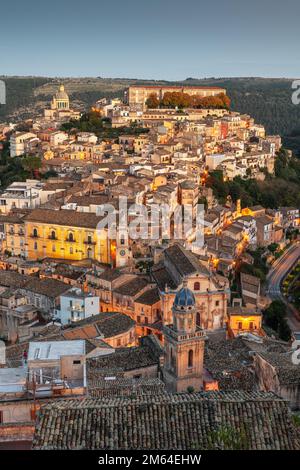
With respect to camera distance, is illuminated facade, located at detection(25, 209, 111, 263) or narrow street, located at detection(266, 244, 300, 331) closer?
illuminated facade, located at detection(25, 209, 111, 263)

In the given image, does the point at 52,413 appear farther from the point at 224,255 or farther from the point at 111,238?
the point at 224,255

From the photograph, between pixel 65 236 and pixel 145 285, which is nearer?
pixel 145 285

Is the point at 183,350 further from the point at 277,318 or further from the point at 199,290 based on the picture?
the point at 277,318

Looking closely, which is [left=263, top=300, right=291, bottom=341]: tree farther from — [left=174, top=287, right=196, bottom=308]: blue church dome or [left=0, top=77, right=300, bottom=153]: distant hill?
[left=0, top=77, right=300, bottom=153]: distant hill

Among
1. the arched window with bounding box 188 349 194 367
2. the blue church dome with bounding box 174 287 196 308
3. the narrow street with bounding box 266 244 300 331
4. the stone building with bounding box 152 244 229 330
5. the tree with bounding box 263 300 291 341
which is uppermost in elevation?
the blue church dome with bounding box 174 287 196 308

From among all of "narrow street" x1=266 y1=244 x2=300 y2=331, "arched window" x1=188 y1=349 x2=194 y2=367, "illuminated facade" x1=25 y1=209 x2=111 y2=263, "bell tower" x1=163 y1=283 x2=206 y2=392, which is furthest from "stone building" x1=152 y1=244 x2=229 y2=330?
"arched window" x1=188 y1=349 x2=194 y2=367

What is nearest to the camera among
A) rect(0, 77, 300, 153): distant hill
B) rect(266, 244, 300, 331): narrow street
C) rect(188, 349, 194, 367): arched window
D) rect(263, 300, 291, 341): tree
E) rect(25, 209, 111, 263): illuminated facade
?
rect(188, 349, 194, 367): arched window

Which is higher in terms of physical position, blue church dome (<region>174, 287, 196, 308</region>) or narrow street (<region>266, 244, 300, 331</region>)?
blue church dome (<region>174, 287, 196, 308</region>)

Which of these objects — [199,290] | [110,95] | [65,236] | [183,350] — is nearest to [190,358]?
[183,350]
